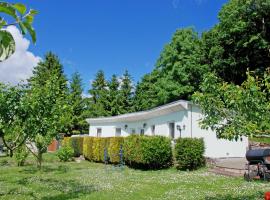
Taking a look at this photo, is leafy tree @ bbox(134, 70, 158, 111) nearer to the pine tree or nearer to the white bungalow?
the pine tree

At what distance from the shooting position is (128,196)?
11.8 m

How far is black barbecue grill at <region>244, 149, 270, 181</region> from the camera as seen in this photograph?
14.5 m

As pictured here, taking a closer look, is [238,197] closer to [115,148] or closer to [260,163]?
[260,163]

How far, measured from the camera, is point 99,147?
2652 centimetres

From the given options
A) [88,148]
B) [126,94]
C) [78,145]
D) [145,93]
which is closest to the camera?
[88,148]

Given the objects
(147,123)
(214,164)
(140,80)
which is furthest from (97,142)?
(140,80)

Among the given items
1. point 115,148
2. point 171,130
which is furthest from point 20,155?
point 171,130

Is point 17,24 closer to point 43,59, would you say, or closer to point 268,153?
point 268,153

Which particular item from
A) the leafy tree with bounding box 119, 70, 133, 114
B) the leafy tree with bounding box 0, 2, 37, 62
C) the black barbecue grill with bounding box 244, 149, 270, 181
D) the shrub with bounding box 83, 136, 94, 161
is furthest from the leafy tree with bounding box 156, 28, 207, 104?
the leafy tree with bounding box 0, 2, 37, 62

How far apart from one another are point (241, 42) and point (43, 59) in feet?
113

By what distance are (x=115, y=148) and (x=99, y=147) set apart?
108 inches

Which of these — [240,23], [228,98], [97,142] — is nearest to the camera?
[228,98]

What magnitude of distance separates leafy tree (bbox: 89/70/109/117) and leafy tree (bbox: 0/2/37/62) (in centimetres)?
5167

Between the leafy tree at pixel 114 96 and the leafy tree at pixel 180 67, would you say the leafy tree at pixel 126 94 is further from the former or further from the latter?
the leafy tree at pixel 180 67
